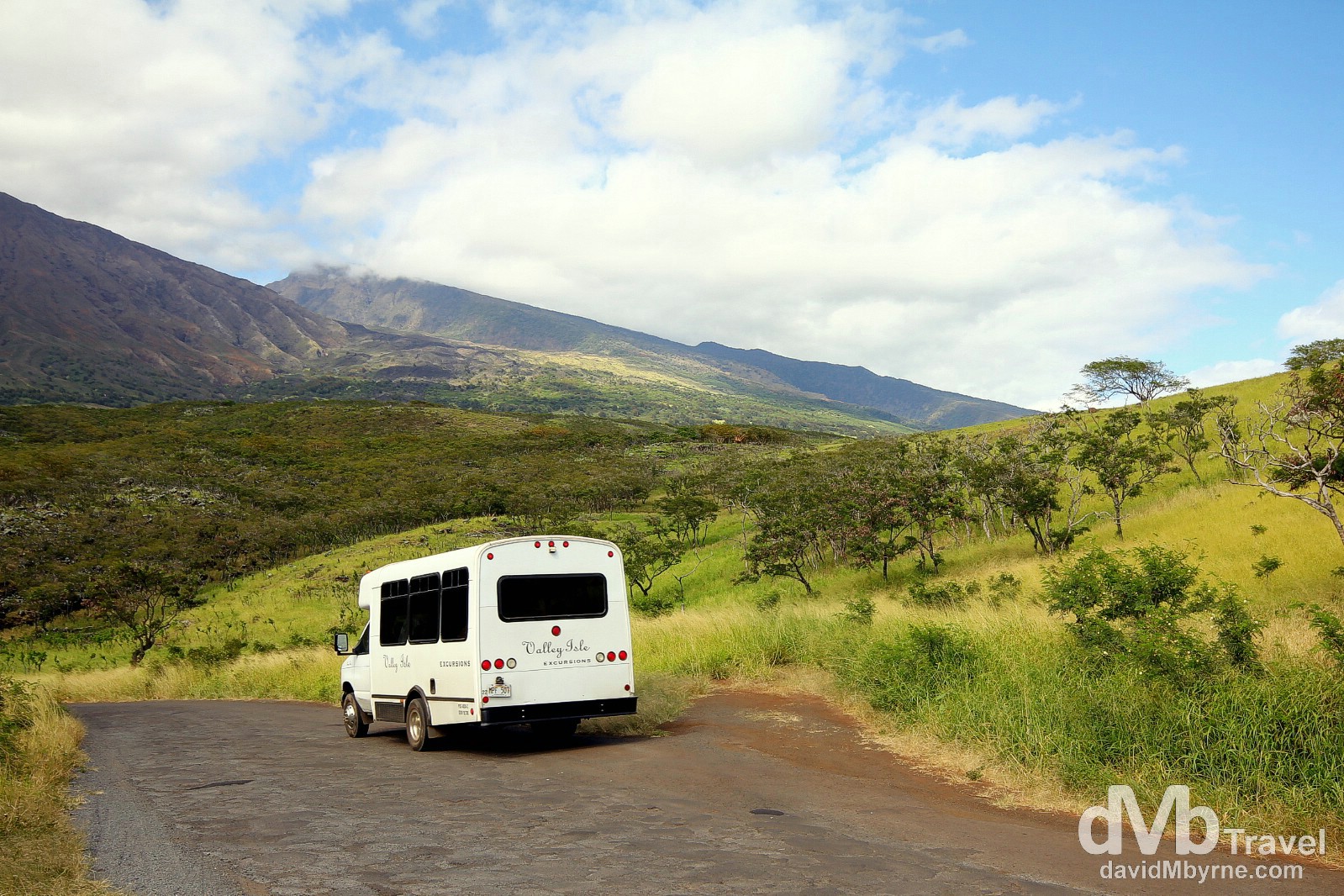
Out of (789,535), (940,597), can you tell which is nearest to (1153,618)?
(940,597)

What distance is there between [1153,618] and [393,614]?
11855 millimetres

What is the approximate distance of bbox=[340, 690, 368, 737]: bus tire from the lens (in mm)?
15828

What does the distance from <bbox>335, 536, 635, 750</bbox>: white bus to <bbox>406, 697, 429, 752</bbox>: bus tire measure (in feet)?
0.06

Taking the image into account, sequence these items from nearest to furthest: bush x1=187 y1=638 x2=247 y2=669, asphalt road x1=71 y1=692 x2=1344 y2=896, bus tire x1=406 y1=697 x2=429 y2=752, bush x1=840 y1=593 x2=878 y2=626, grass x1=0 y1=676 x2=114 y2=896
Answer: grass x1=0 y1=676 x2=114 y2=896
asphalt road x1=71 y1=692 x2=1344 y2=896
bus tire x1=406 y1=697 x2=429 y2=752
bush x1=840 y1=593 x2=878 y2=626
bush x1=187 y1=638 x2=247 y2=669

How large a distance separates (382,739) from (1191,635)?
13.1 meters

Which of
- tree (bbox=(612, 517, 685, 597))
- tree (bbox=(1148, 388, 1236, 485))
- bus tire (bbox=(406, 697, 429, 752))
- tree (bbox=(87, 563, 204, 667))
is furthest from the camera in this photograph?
tree (bbox=(87, 563, 204, 667))

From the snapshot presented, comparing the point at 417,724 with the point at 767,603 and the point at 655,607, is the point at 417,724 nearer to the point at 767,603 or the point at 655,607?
the point at 767,603

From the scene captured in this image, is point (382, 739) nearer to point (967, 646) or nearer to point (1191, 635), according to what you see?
point (967, 646)

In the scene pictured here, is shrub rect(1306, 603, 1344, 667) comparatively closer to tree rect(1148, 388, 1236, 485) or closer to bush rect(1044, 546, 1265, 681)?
bush rect(1044, 546, 1265, 681)

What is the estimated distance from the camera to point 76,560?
2603 inches

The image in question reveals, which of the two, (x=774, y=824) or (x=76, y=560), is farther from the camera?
(x=76, y=560)

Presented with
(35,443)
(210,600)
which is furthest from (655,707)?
(35,443)

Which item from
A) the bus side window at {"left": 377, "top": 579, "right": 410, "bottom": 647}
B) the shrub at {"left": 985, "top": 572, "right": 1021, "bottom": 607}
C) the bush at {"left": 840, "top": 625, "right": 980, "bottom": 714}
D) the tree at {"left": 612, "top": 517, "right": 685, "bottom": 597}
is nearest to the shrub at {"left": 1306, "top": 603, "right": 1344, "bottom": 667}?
the bush at {"left": 840, "top": 625, "right": 980, "bottom": 714}

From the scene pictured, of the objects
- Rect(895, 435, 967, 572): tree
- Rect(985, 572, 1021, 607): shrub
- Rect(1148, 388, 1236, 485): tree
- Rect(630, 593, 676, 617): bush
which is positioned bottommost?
Rect(630, 593, 676, 617): bush
